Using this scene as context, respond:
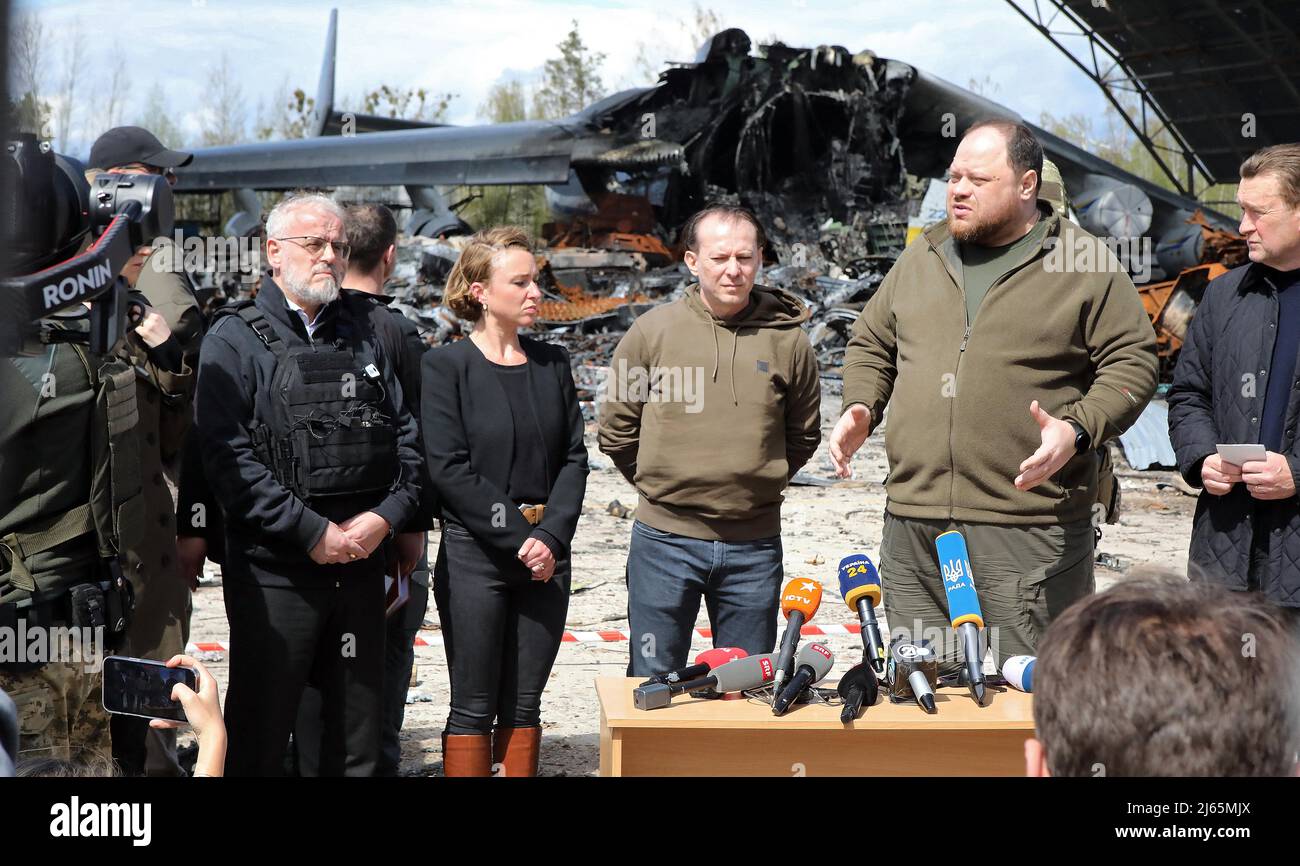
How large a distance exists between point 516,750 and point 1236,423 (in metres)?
2.54

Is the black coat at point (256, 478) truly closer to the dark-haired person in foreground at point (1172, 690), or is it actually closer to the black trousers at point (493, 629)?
the black trousers at point (493, 629)

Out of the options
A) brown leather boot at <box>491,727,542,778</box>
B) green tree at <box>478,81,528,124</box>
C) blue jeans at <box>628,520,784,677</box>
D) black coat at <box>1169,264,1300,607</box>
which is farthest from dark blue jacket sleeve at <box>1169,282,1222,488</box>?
green tree at <box>478,81,528,124</box>

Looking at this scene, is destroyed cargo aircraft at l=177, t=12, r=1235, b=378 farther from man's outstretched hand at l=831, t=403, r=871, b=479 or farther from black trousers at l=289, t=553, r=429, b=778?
man's outstretched hand at l=831, t=403, r=871, b=479

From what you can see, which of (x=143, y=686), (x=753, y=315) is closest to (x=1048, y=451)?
(x=753, y=315)

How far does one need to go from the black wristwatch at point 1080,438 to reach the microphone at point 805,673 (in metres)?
0.97

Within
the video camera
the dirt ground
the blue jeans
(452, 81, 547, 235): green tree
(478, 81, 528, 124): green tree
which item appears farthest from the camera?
(478, 81, 528, 124): green tree

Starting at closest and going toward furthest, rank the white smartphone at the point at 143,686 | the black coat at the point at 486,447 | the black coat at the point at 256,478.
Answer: the white smartphone at the point at 143,686 → the black coat at the point at 256,478 → the black coat at the point at 486,447

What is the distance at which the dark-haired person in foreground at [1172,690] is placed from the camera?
140 centimetres

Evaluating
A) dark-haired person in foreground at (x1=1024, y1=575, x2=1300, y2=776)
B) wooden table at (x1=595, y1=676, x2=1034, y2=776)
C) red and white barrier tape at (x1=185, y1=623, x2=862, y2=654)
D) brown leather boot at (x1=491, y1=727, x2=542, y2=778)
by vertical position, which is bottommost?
red and white barrier tape at (x1=185, y1=623, x2=862, y2=654)

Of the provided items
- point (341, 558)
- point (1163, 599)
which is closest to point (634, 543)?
point (341, 558)

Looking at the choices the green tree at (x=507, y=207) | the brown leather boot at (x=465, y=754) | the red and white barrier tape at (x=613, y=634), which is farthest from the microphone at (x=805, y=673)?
the green tree at (x=507, y=207)

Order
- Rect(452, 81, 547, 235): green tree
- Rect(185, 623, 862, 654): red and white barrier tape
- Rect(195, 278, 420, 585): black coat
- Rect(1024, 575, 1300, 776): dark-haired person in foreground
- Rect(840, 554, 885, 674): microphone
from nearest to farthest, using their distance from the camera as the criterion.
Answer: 1. Rect(1024, 575, 1300, 776): dark-haired person in foreground
2. Rect(840, 554, 885, 674): microphone
3. Rect(195, 278, 420, 585): black coat
4. Rect(185, 623, 862, 654): red and white barrier tape
5. Rect(452, 81, 547, 235): green tree

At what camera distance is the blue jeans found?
400 centimetres

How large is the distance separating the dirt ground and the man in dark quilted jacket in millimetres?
589
